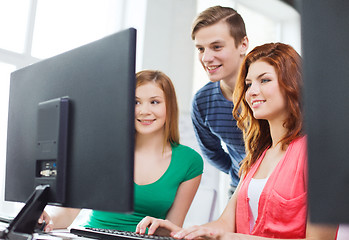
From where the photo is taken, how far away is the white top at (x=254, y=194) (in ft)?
3.76

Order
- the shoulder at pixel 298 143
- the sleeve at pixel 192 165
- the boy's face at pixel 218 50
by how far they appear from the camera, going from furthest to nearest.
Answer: the boy's face at pixel 218 50
the sleeve at pixel 192 165
the shoulder at pixel 298 143

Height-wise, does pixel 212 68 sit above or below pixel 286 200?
above

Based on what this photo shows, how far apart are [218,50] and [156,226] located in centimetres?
107

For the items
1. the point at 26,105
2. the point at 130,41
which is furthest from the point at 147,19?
the point at 130,41

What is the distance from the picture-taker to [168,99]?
1.49 meters

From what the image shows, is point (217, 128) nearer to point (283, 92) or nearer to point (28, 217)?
point (283, 92)

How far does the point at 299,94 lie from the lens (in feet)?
3.83

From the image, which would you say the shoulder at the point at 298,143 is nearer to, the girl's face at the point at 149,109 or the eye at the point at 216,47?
the girl's face at the point at 149,109

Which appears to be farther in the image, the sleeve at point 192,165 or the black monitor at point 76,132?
the sleeve at point 192,165

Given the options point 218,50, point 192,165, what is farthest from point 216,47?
point 192,165

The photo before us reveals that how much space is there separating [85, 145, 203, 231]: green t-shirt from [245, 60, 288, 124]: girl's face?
1.30 ft

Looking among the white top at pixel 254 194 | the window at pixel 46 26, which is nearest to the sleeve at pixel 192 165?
the white top at pixel 254 194

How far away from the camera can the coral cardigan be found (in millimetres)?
1041

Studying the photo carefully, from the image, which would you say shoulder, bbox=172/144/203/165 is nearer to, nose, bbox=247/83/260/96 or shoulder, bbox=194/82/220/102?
nose, bbox=247/83/260/96
